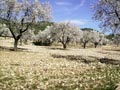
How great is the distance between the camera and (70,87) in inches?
620

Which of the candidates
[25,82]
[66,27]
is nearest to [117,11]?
[25,82]

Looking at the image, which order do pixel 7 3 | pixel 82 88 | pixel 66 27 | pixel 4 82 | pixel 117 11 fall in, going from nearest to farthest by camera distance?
1. pixel 82 88
2. pixel 4 82
3. pixel 117 11
4. pixel 7 3
5. pixel 66 27

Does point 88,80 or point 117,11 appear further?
point 117,11

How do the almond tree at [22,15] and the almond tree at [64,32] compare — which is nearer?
the almond tree at [22,15]

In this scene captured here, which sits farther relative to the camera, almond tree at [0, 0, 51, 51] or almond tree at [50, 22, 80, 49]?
almond tree at [50, 22, 80, 49]

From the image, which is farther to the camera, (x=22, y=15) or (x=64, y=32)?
(x=64, y=32)

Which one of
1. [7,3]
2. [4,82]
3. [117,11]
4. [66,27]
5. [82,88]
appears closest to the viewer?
[82,88]

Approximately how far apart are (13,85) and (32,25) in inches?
1588

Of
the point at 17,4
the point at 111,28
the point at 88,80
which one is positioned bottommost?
the point at 88,80

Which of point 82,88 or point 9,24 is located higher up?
point 9,24

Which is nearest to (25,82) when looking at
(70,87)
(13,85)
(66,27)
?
(13,85)

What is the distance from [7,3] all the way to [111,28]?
71.7 ft

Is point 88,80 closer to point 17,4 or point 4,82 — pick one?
point 4,82

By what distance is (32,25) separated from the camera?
56.0 metres
